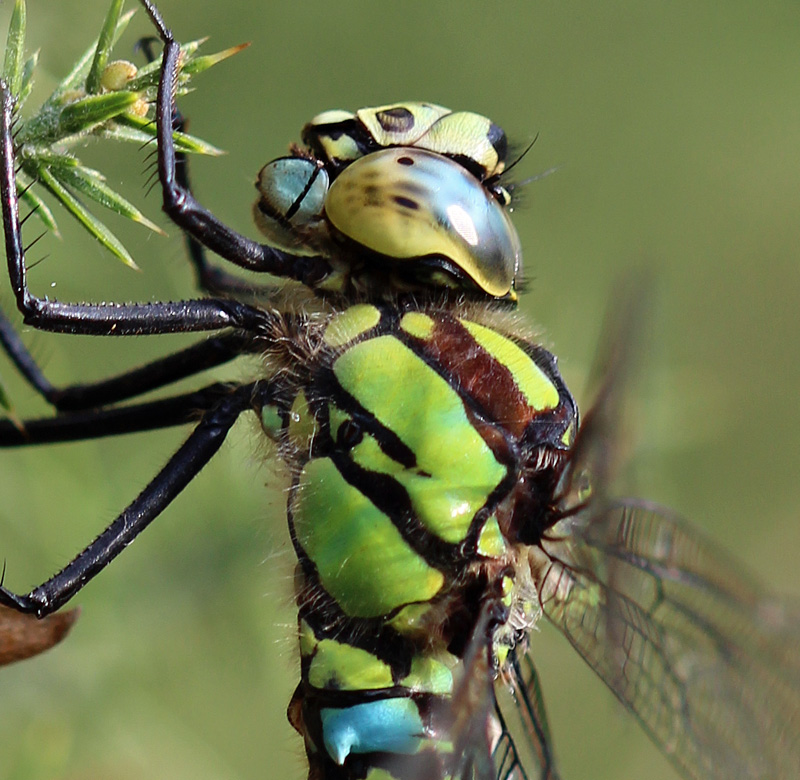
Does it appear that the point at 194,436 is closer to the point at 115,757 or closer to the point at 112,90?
the point at 112,90

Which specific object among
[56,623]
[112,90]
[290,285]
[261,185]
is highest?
[112,90]

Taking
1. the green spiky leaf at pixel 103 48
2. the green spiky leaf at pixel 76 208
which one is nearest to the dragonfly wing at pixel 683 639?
the green spiky leaf at pixel 76 208

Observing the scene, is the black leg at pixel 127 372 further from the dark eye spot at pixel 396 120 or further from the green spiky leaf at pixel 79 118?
the green spiky leaf at pixel 79 118

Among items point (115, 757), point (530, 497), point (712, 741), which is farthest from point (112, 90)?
point (115, 757)

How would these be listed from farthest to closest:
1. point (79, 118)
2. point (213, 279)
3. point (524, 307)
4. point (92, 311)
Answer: point (524, 307) → point (213, 279) → point (92, 311) → point (79, 118)

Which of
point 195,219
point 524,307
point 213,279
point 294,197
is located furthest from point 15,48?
point 524,307

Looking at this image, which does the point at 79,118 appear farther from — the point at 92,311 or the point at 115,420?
the point at 115,420
